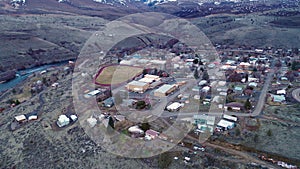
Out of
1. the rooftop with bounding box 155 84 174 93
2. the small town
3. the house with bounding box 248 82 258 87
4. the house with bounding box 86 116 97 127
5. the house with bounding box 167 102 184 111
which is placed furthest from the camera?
the house with bounding box 248 82 258 87

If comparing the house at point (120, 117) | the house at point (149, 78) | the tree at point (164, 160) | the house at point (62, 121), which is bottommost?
the tree at point (164, 160)

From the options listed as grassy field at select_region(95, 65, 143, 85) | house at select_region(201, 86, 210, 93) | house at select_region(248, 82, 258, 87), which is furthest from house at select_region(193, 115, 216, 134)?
grassy field at select_region(95, 65, 143, 85)

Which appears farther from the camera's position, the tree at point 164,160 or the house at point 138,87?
the house at point 138,87

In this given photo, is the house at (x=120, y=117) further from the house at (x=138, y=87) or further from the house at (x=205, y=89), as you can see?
the house at (x=205, y=89)

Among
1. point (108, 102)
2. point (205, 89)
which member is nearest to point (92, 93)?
point (108, 102)

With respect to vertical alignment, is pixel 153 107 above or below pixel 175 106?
below

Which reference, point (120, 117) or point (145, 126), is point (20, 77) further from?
point (145, 126)

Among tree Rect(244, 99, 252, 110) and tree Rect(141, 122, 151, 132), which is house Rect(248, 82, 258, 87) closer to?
tree Rect(244, 99, 252, 110)

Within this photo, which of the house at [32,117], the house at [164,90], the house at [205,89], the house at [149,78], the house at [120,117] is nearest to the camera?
the house at [120,117]

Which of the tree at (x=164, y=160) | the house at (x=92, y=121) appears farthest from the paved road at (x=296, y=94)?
the house at (x=92, y=121)
